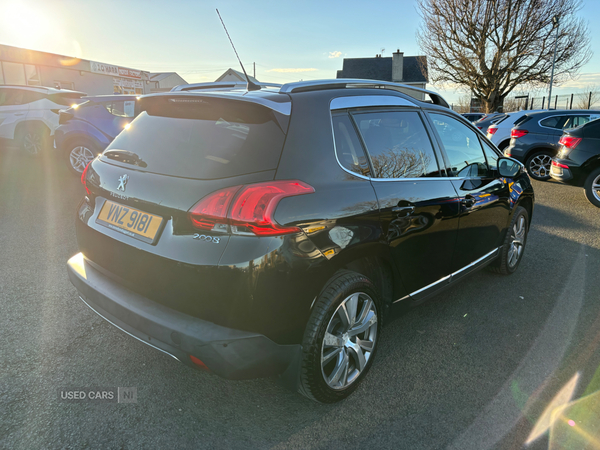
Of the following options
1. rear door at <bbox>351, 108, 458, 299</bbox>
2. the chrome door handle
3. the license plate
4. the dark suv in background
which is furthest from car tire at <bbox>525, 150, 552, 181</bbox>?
the license plate

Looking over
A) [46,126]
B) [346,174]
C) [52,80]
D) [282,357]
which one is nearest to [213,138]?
[346,174]

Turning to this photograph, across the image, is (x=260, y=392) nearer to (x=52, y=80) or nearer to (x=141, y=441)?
(x=141, y=441)

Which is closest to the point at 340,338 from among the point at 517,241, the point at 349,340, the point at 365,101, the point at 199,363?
the point at 349,340

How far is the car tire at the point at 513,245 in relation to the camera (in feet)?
13.4

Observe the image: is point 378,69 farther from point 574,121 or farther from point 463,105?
point 574,121

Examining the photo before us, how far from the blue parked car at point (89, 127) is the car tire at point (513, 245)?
23.5 feet

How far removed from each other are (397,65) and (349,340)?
153ft

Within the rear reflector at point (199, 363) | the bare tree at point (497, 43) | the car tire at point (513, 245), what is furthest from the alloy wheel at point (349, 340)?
the bare tree at point (497, 43)

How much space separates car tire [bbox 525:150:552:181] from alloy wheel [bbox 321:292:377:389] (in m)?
9.45

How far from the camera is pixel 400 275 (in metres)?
2.66

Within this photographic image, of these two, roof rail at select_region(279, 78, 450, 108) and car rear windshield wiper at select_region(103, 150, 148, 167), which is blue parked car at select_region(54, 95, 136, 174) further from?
roof rail at select_region(279, 78, 450, 108)

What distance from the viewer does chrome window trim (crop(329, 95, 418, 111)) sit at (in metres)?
2.40

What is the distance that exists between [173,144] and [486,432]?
89.3 inches

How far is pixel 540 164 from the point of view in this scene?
10195 millimetres
